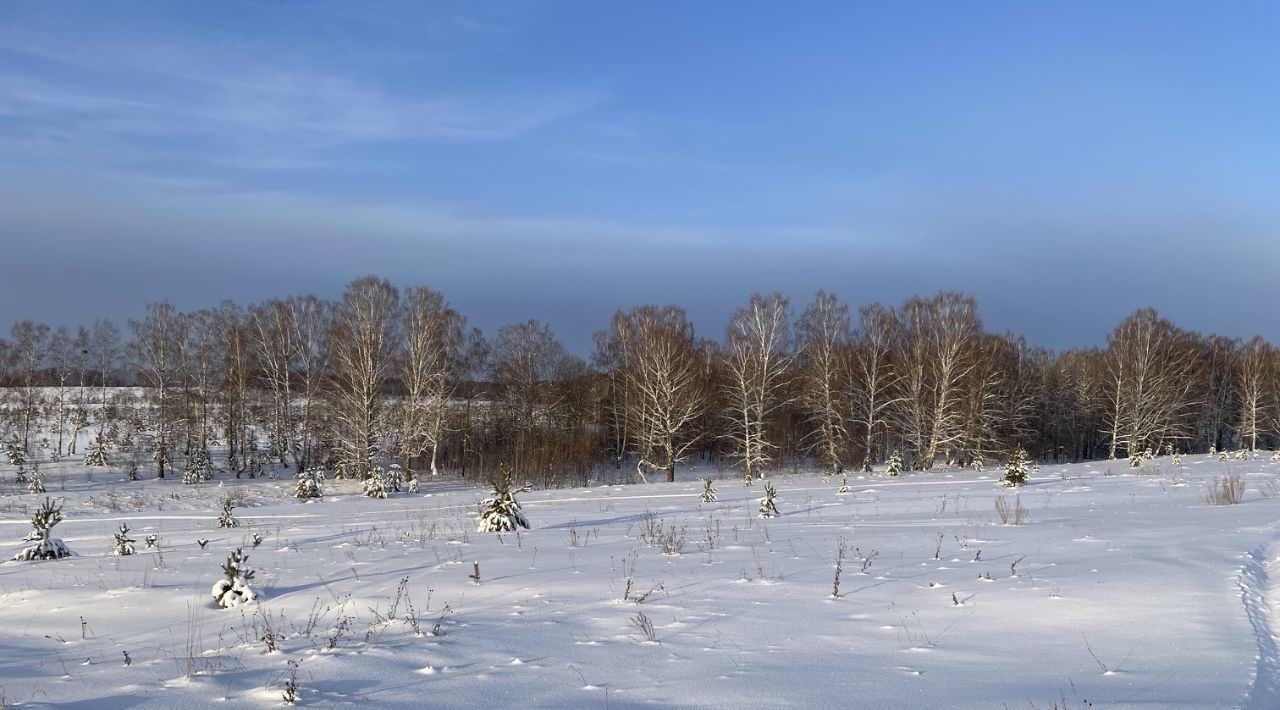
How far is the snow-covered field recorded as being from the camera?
16.5ft

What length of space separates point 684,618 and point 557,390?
1873 inches

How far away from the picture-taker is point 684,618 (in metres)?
6.88

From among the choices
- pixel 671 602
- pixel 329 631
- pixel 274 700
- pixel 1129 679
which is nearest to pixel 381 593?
pixel 329 631

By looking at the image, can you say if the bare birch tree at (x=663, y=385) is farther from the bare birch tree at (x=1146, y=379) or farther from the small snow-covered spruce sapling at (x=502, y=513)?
the bare birch tree at (x=1146, y=379)

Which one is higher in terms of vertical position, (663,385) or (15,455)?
(663,385)

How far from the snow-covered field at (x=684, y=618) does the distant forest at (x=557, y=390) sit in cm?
2220

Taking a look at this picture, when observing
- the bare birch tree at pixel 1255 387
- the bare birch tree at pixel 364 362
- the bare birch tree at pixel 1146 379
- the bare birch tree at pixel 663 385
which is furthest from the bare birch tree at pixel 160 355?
the bare birch tree at pixel 1255 387

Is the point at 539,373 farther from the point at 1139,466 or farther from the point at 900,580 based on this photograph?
the point at 900,580

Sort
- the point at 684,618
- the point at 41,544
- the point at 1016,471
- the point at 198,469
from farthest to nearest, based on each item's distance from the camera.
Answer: the point at 198,469 → the point at 1016,471 → the point at 41,544 → the point at 684,618

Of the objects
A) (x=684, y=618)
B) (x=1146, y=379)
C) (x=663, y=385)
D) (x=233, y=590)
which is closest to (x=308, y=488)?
(x=663, y=385)

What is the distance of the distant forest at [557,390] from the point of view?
38.5m

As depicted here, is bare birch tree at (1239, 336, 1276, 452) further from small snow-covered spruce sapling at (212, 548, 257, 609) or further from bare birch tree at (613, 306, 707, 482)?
small snow-covered spruce sapling at (212, 548, 257, 609)

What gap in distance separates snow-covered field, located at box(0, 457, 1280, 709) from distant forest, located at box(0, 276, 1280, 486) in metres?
22.2

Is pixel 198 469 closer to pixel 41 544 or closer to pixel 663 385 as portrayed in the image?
pixel 663 385
